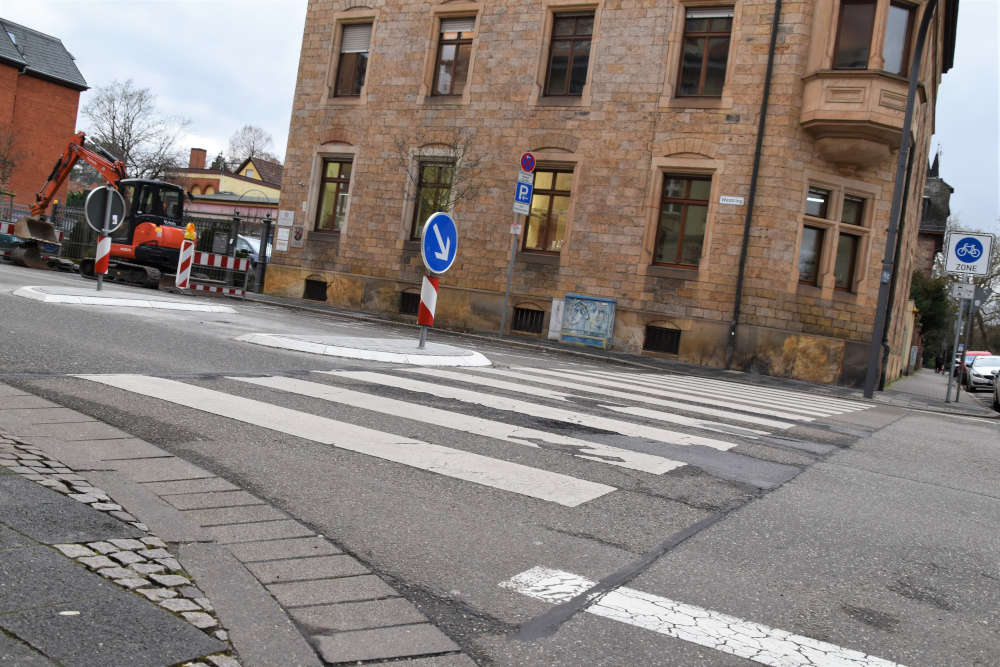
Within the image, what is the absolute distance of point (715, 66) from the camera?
760 inches

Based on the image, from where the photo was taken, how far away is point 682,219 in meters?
19.5

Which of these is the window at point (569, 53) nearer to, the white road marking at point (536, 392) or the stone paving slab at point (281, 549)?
the white road marking at point (536, 392)

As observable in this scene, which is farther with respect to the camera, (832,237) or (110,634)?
(832,237)

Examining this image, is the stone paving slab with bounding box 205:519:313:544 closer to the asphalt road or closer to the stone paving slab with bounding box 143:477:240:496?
the asphalt road

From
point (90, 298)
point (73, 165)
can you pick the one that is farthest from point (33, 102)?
point (90, 298)

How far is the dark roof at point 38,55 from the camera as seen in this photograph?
1966 inches

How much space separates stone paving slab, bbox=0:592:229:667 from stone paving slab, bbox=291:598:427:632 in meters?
0.31

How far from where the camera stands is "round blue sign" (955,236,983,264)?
16.1 m

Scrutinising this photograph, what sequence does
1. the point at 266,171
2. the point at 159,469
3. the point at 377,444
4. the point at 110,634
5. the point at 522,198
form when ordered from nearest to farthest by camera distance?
the point at 110,634
the point at 159,469
the point at 377,444
the point at 522,198
the point at 266,171

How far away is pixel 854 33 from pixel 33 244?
22471mm

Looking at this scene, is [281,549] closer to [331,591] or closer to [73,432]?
[331,591]

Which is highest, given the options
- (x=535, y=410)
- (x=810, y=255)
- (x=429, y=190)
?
(x=429, y=190)

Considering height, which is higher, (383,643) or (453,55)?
(453,55)

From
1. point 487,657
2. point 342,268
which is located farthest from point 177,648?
point 342,268
